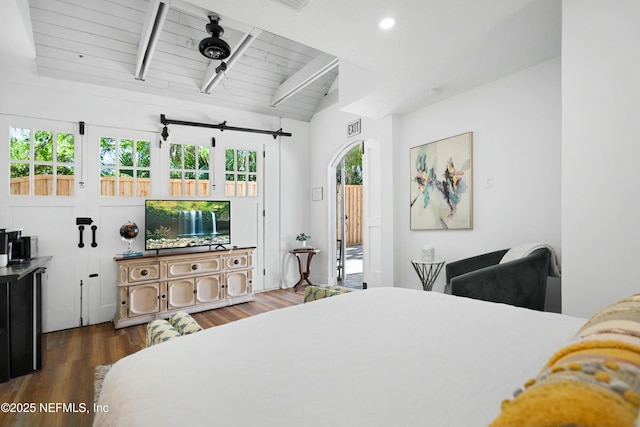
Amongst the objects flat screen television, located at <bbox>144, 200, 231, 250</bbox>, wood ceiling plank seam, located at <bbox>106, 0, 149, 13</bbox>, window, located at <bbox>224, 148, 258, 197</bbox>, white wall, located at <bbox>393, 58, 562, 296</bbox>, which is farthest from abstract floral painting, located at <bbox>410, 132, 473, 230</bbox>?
wood ceiling plank seam, located at <bbox>106, 0, 149, 13</bbox>

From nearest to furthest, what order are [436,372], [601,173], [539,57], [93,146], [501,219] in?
[436,372] → [601,173] → [539,57] → [501,219] → [93,146]

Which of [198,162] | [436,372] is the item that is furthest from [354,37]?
[198,162]

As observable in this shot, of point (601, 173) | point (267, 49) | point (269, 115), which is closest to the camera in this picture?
point (601, 173)

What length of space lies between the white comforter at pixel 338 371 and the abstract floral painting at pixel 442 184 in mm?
2184

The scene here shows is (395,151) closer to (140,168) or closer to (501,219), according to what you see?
(501,219)

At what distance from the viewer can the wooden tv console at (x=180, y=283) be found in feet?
11.5

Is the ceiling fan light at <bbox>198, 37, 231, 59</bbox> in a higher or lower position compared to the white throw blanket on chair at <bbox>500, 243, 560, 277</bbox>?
higher

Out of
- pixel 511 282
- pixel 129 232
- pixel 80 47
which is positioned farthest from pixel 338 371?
pixel 80 47

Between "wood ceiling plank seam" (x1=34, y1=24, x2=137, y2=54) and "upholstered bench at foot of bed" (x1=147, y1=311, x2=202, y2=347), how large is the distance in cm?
328

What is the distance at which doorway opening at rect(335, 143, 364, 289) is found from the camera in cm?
538

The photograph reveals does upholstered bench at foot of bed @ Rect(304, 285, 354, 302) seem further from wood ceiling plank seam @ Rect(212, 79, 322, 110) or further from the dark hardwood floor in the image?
wood ceiling plank seam @ Rect(212, 79, 322, 110)

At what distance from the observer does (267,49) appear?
3.98 metres

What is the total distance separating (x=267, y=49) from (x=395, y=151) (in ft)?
6.74

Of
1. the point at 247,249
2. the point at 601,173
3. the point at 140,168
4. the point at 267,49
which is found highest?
the point at 267,49
